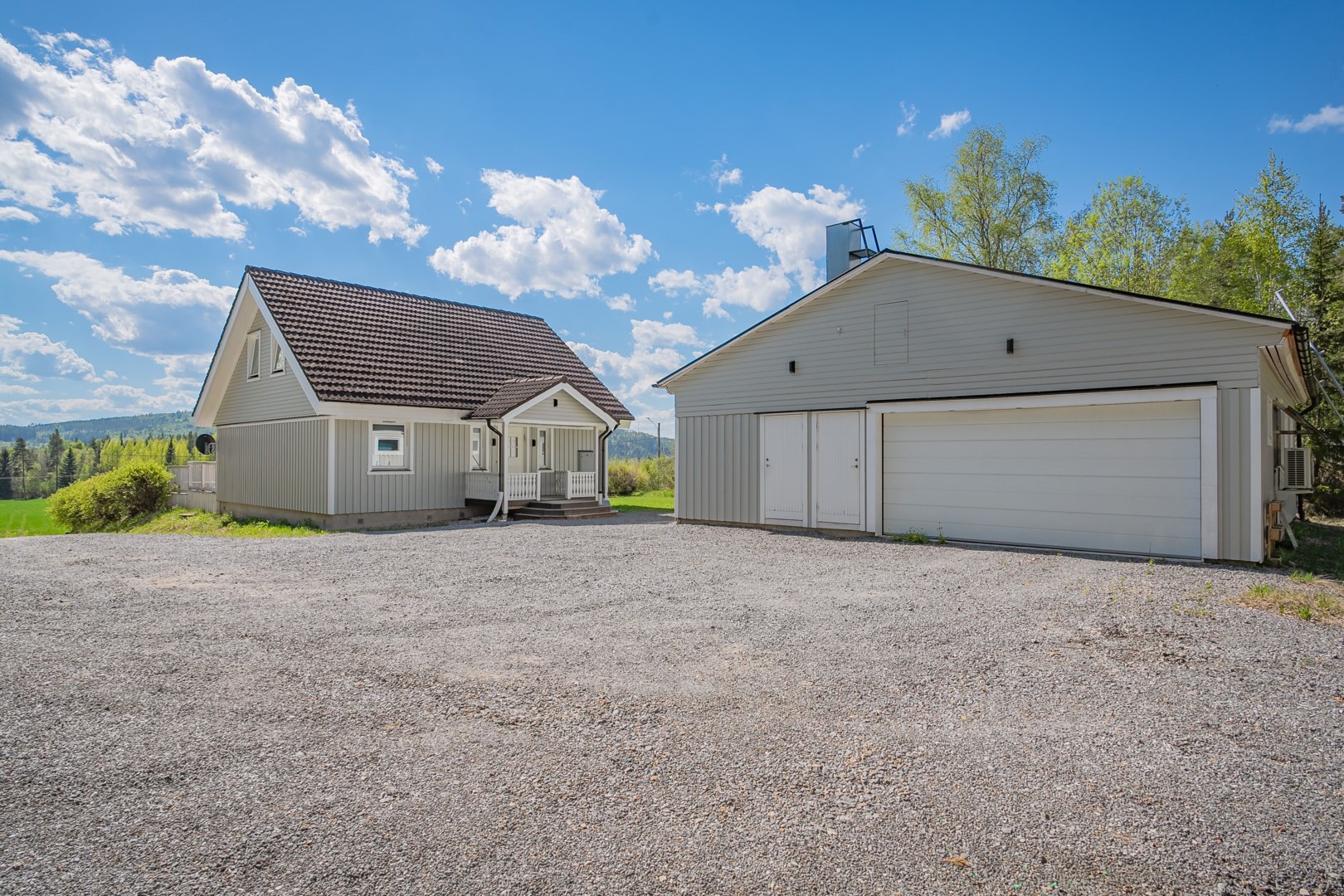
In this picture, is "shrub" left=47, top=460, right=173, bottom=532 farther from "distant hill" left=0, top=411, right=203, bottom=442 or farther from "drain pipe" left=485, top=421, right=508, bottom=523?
"distant hill" left=0, top=411, right=203, bottom=442

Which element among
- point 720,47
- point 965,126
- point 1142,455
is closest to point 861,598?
point 1142,455

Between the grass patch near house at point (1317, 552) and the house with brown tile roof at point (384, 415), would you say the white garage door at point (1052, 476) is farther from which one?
the house with brown tile roof at point (384, 415)

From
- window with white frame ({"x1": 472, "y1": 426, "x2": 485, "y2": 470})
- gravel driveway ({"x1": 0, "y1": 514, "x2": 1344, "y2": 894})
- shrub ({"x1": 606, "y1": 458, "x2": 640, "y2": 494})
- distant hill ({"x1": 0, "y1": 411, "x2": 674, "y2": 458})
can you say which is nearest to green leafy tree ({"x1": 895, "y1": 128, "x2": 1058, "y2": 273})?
shrub ({"x1": 606, "y1": 458, "x2": 640, "y2": 494})

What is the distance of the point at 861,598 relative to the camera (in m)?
7.49

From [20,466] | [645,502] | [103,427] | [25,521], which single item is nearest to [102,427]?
[103,427]

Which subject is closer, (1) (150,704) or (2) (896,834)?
(2) (896,834)

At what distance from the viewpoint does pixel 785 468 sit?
14.0 m

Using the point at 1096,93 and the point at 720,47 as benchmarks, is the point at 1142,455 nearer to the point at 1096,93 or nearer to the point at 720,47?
the point at 720,47

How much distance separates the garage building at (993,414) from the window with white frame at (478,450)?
5510 millimetres

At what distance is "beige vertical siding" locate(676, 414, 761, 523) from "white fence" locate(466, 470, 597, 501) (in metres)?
3.52

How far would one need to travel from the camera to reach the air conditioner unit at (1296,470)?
535 inches

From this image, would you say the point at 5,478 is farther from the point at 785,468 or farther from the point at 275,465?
the point at 785,468

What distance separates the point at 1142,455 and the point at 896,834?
9.51 metres

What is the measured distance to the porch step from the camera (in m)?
17.2
